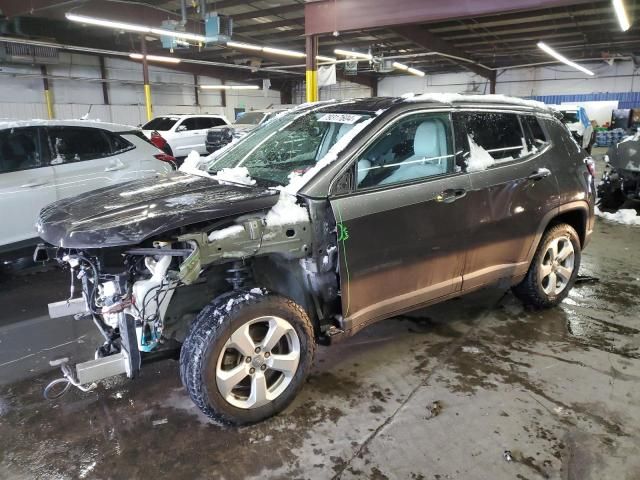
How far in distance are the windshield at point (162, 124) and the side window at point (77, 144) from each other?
8.83 m

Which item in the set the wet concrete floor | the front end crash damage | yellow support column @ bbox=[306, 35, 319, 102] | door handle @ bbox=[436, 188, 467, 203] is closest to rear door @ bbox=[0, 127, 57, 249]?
the wet concrete floor

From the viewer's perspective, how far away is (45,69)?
59.8 ft

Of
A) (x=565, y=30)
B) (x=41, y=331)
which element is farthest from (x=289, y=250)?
(x=565, y=30)

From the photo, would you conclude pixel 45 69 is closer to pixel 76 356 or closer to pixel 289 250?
pixel 76 356

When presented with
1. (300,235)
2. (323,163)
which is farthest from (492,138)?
(300,235)

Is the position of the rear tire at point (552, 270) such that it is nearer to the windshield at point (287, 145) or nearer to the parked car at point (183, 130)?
the windshield at point (287, 145)

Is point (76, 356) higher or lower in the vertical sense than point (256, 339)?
lower

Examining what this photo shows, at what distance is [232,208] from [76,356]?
2.00 meters

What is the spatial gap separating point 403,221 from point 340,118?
0.89 m

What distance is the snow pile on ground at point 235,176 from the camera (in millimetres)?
3076

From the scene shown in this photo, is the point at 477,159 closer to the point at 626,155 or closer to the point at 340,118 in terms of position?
the point at 340,118

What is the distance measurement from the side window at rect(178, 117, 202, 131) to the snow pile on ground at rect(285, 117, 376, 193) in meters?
12.0

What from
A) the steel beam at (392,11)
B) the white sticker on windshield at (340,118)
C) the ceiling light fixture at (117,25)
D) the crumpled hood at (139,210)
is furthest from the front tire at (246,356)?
the ceiling light fixture at (117,25)

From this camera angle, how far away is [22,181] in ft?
15.8
